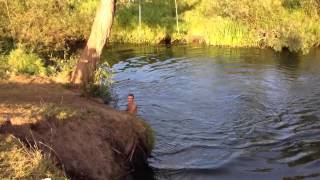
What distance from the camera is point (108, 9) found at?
13.5 m

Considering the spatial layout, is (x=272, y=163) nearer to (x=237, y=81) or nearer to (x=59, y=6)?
(x=237, y=81)

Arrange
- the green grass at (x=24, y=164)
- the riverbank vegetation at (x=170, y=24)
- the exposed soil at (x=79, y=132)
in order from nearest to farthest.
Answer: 1. the green grass at (x=24, y=164)
2. the exposed soil at (x=79, y=132)
3. the riverbank vegetation at (x=170, y=24)

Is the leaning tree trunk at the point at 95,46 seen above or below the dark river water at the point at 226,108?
above

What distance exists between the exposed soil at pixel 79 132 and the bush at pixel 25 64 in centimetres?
384

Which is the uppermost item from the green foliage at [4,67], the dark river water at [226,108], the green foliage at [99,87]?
the green foliage at [4,67]

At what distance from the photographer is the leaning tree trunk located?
44.1ft

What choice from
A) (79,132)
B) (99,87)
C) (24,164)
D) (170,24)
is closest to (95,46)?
(99,87)

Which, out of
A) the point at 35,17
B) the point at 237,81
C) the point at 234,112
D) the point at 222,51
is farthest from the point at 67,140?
the point at 222,51

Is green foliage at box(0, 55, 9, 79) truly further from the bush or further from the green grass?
the green grass

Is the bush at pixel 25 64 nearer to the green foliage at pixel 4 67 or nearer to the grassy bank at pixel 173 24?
the green foliage at pixel 4 67

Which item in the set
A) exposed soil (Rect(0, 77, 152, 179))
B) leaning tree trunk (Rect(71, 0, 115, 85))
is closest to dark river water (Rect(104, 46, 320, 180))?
exposed soil (Rect(0, 77, 152, 179))

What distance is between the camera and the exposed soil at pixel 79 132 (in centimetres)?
841

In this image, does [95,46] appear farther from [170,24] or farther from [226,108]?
[170,24]

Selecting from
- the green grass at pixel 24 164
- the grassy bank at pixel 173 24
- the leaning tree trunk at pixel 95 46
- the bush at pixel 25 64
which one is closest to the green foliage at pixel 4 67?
the bush at pixel 25 64
